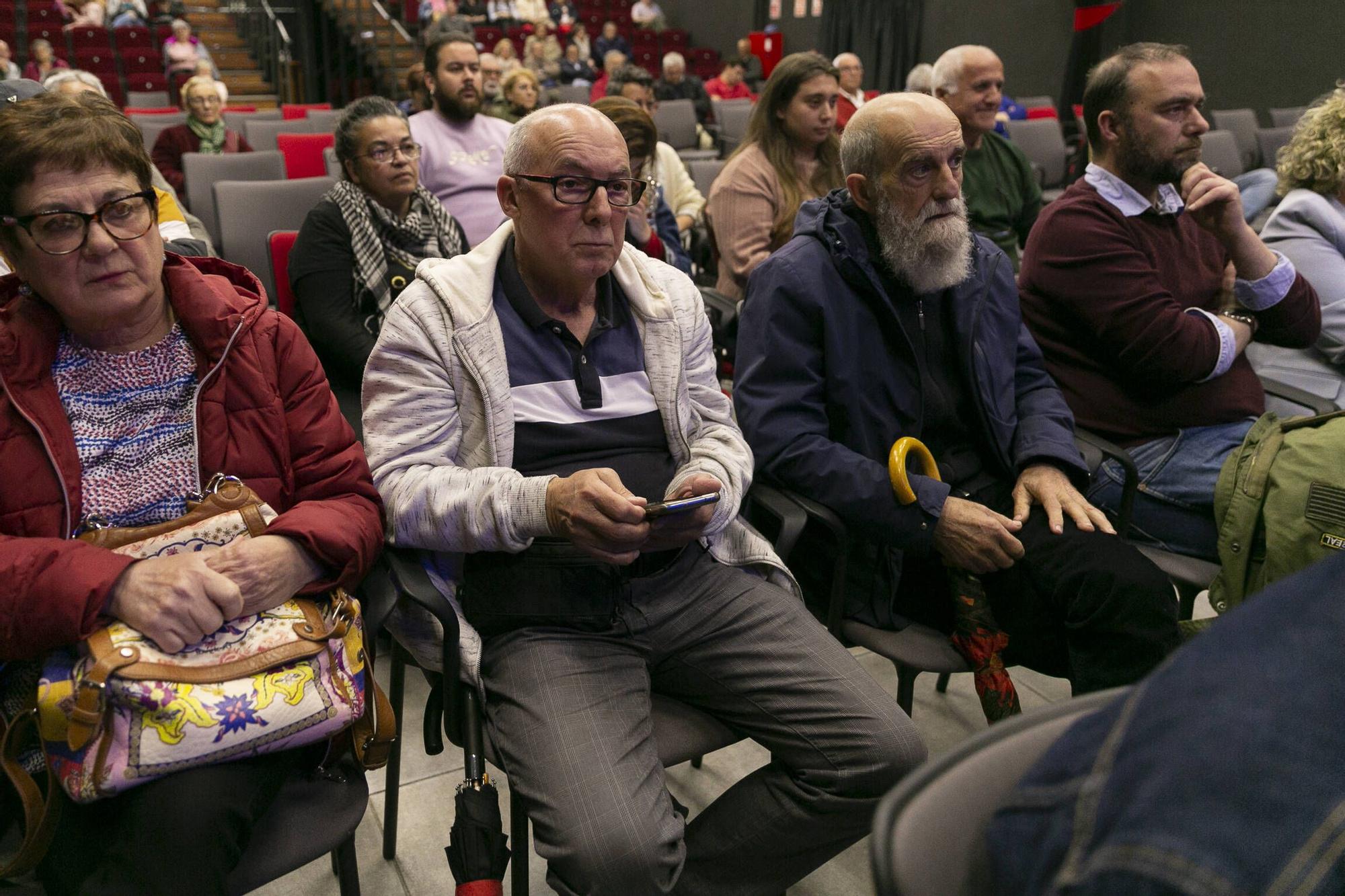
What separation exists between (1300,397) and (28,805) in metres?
2.39

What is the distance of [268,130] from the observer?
6172 mm

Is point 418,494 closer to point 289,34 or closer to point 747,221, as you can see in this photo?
point 747,221

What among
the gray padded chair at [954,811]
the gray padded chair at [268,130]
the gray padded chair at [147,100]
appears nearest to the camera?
the gray padded chair at [954,811]

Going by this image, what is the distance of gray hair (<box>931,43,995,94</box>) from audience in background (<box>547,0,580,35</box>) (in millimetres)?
10248

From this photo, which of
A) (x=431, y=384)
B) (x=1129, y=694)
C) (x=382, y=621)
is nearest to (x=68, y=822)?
(x=382, y=621)

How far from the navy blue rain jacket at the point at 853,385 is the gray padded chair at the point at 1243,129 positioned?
594 centimetres

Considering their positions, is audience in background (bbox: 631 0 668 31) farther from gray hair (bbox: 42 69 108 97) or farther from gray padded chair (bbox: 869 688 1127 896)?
gray padded chair (bbox: 869 688 1127 896)

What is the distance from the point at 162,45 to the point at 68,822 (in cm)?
1196

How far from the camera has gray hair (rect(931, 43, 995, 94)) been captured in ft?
10.8

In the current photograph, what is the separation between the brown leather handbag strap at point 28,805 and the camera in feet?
3.69

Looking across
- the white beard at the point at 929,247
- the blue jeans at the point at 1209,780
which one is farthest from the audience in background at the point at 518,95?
the blue jeans at the point at 1209,780

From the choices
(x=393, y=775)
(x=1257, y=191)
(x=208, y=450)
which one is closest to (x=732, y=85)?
(x=1257, y=191)

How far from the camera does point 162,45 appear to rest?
10945 millimetres

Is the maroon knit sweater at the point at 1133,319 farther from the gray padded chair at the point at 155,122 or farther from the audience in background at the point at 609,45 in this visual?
the audience in background at the point at 609,45
